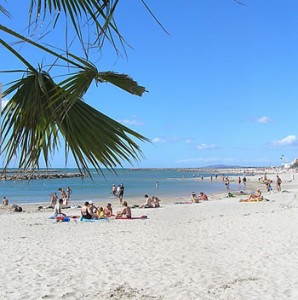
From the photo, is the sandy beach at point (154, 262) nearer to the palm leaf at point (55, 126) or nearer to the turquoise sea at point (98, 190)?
the turquoise sea at point (98, 190)

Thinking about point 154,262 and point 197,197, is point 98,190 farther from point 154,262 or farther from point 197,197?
point 154,262

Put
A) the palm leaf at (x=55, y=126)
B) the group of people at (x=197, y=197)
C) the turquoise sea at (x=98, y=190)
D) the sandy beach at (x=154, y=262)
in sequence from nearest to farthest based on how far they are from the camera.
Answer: the palm leaf at (x=55, y=126) < the sandy beach at (x=154, y=262) < the group of people at (x=197, y=197) < the turquoise sea at (x=98, y=190)

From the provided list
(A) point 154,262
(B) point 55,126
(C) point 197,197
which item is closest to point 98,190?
(C) point 197,197

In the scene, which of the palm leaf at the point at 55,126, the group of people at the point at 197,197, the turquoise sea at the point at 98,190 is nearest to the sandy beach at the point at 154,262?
the turquoise sea at the point at 98,190

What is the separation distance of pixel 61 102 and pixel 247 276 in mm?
4845

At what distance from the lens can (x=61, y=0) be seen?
214cm

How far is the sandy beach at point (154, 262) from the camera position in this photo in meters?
5.49

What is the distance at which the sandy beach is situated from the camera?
549cm

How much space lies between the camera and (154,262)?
7.17 metres

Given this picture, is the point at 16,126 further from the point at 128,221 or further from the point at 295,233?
the point at 128,221

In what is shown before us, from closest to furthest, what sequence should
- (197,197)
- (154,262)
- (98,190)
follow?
(154,262)
(197,197)
(98,190)

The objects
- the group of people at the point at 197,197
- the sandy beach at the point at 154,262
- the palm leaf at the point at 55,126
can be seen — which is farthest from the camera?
the group of people at the point at 197,197

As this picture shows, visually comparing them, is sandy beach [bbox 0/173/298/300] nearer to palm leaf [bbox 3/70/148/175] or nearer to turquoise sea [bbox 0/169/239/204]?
turquoise sea [bbox 0/169/239/204]

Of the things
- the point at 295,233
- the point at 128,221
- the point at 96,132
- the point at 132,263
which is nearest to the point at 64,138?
the point at 96,132
